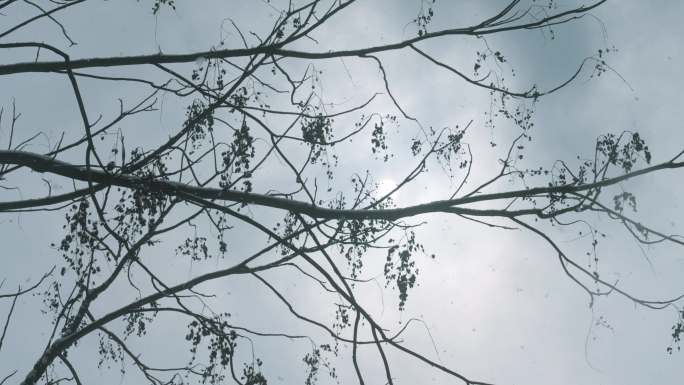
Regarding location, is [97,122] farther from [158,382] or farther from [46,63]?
[158,382]

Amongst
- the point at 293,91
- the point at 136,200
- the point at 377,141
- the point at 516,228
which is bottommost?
the point at 516,228

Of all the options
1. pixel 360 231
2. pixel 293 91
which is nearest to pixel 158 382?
pixel 360 231

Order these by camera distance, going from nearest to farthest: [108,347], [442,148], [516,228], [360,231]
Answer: [516,228], [360,231], [442,148], [108,347]

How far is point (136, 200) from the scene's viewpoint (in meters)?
3.77

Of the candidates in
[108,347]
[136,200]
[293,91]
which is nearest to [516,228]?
[293,91]

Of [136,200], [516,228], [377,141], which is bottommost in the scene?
[516,228]

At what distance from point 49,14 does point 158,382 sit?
333 centimetres

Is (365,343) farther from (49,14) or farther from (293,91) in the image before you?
(49,14)

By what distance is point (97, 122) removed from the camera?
4016mm

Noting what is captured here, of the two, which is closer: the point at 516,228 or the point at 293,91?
the point at 516,228

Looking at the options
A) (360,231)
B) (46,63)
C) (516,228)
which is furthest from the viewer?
(360,231)

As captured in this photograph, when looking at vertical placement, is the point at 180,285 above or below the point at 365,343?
above

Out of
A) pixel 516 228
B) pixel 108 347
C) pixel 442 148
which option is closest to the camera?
pixel 516 228

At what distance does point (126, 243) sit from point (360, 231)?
1658 millimetres
